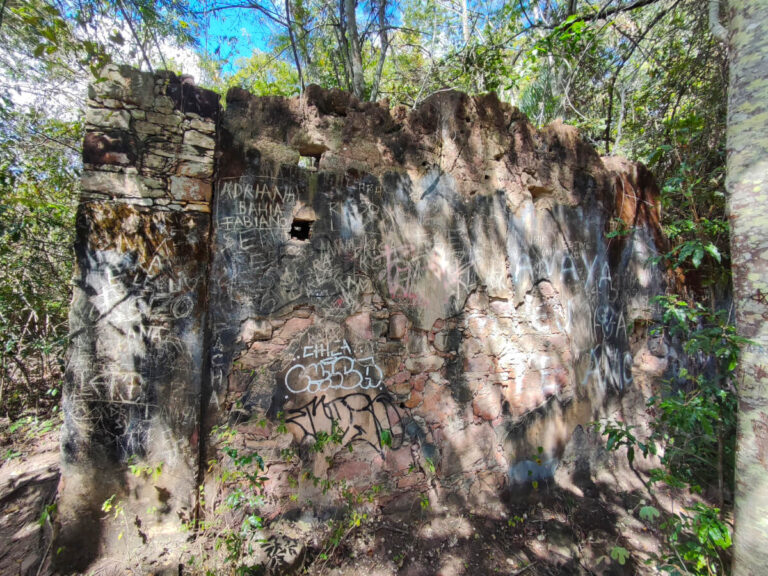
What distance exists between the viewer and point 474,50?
4805mm

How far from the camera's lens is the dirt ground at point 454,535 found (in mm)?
2170

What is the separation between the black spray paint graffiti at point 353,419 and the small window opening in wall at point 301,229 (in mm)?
1186

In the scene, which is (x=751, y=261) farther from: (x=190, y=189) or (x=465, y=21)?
(x=465, y=21)

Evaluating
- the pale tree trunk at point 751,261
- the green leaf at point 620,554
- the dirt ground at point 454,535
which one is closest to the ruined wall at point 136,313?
the dirt ground at point 454,535

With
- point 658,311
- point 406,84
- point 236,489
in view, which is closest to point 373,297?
point 236,489

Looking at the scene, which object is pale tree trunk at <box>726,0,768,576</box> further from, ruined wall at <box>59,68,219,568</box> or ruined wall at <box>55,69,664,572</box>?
ruined wall at <box>59,68,219,568</box>

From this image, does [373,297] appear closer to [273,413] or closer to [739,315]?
[273,413]

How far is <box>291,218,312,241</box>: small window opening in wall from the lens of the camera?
250 cm

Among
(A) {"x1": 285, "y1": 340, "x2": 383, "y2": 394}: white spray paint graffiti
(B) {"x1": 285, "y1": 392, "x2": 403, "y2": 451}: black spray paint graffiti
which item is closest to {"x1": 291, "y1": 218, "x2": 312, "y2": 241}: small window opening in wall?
(A) {"x1": 285, "y1": 340, "x2": 383, "y2": 394}: white spray paint graffiti

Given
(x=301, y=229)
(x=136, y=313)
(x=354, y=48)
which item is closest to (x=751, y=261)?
(x=301, y=229)

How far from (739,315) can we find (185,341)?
3.07 m

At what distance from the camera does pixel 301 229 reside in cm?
252

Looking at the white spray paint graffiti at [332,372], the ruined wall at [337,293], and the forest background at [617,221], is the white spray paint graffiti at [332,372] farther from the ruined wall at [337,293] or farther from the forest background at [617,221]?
the forest background at [617,221]

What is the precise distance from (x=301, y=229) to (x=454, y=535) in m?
2.56
